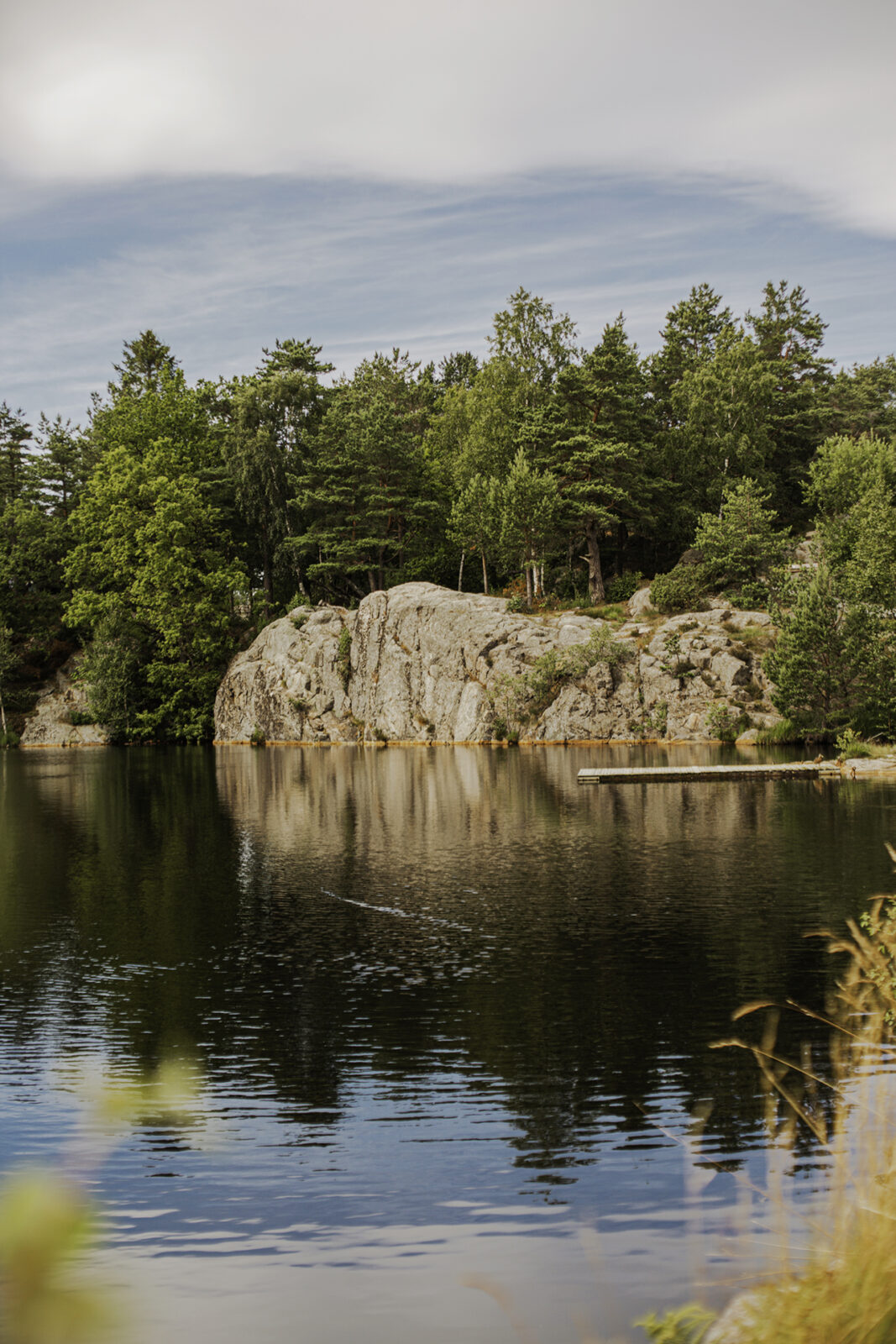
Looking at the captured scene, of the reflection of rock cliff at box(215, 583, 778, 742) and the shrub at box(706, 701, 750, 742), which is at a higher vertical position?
the reflection of rock cliff at box(215, 583, 778, 742)

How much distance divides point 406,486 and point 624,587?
17.7 metres

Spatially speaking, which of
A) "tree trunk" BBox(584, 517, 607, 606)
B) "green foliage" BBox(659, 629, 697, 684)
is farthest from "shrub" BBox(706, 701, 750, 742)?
"tree trunk" BBox(584, 517, 607, 606)

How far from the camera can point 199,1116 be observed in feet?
31.0

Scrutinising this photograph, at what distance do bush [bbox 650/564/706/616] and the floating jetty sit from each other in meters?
27.1

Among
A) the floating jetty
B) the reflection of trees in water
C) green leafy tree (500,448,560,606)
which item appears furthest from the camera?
green leafy tree (500,448,560,606)

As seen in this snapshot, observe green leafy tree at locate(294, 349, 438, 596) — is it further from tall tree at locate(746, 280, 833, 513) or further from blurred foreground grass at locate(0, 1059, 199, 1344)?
blurred foreground grass at locate(0, 1059, 199, 1344)

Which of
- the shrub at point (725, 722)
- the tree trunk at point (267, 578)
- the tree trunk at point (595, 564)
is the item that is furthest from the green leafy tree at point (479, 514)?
the shrub at point (725, 722)

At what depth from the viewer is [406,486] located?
7638 cm

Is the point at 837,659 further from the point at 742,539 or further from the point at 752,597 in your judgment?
the point at 742,539

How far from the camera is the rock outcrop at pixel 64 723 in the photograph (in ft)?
260

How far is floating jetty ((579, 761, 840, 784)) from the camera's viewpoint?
1464 inches

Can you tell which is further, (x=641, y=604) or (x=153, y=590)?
(x=153, y=590)

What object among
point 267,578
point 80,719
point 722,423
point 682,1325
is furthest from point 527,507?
point 682,1325

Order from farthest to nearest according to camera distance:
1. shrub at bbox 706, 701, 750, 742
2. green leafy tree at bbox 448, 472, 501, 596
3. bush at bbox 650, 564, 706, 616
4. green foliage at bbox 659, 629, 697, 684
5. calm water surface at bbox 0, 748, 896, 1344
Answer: green leafy tree at bbox 448, 472, 501, 596
bush at bbox 650, 564, 706, 616
green foliage at bbox 659, 629, 697, 684
shrub at bbox 706, 701, 750, 742
calm water surface at bbox 0, 748, 896, 1344
